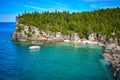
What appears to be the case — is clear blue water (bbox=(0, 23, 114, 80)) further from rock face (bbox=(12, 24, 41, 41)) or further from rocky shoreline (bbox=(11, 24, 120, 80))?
rock face (bbox=(12, 24, 41, 41))

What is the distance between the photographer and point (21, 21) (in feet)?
399

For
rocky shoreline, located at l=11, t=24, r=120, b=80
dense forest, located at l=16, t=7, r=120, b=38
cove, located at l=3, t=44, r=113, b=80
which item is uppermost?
dense forest, located at l=16, t=7, r=120, b=38

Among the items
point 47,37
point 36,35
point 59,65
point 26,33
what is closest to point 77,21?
point 47,37

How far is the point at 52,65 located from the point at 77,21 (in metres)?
71.1

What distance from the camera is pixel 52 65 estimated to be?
205 ft

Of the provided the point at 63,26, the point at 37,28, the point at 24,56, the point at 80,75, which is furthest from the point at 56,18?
the point at 80,75

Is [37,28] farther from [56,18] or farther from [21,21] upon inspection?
[56,18]

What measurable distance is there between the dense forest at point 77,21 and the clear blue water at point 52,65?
93.8 feet

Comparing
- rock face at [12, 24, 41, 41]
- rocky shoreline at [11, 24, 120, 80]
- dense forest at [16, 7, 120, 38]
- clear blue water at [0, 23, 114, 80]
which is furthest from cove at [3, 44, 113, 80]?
dense forest at [16, 7, 120, 38]

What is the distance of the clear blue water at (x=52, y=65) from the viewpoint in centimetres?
5122

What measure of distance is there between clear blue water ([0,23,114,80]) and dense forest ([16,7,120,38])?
28601 mm

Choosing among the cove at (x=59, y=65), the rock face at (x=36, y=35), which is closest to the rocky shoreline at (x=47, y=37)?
the rock face at (x=36, y=35)

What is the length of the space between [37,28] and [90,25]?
34.6m

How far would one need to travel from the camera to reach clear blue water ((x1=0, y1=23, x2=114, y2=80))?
5122 cm
